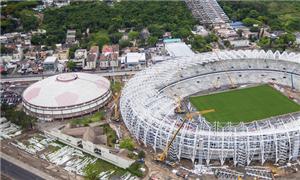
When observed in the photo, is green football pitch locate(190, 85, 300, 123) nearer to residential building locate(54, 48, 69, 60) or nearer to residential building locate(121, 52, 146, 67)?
residential building locate(121, 52, 146, 67)

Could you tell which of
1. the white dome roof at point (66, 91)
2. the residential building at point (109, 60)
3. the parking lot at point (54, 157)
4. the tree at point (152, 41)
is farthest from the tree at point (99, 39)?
the parking lot at point (54, 157)

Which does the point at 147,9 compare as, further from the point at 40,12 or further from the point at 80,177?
the point at 80,177

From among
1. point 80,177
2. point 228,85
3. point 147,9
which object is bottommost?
point 80,177

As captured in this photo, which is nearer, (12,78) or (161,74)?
(161,74)

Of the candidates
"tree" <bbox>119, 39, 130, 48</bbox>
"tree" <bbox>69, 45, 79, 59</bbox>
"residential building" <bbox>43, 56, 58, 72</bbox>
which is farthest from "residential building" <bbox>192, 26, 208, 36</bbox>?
"residential building" <bbox>43, 56, 58, 72</bbox>

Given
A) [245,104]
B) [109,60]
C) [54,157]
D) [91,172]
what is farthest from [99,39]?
[91,172]

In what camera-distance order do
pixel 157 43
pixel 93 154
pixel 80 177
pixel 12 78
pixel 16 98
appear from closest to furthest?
pixel 80 177 < pixel 93 154 < pixel 16 98 < pixel 12 78 < pixel 157 43

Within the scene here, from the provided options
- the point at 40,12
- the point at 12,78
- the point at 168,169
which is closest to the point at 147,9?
the point at 40,12
